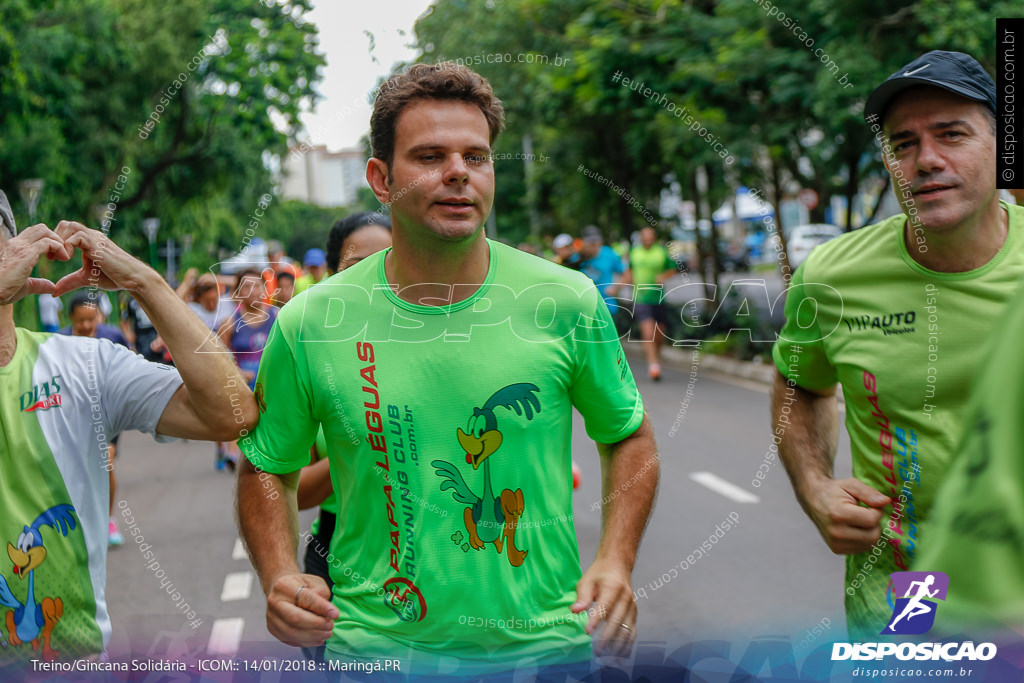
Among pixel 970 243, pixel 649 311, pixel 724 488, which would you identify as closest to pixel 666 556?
pixel 724 488

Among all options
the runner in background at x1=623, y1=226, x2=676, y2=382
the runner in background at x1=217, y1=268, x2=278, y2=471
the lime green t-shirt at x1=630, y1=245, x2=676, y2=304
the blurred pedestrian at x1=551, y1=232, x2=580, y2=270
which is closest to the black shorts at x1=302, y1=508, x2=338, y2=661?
the runner in background at x1=217, y1=268, x2=278, y2=471

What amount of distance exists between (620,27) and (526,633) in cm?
1053

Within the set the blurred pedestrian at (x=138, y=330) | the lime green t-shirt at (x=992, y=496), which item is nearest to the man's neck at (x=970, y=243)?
the lime green t-shirt at (x=992, y=496)

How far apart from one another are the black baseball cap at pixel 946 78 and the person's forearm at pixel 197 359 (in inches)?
60.5

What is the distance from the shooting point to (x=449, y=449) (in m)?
2.11

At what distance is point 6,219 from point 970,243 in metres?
2.10

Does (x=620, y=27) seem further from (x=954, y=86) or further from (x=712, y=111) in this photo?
(x=954, y=86)

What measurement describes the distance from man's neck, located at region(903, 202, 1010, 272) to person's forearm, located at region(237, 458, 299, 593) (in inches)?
59.6

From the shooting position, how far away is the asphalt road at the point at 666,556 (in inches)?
146

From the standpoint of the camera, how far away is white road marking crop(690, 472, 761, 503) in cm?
743

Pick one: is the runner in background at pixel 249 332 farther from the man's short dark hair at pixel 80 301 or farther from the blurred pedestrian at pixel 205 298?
the man's short dark hair at pixel 80 301

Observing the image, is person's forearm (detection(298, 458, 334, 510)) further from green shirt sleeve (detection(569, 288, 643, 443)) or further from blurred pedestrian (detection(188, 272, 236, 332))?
blurred pedestrian (detection(188, 272, 236, 332))

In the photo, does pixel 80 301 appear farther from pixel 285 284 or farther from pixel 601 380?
pixel 601 380

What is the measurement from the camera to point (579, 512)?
7203 millimetres
